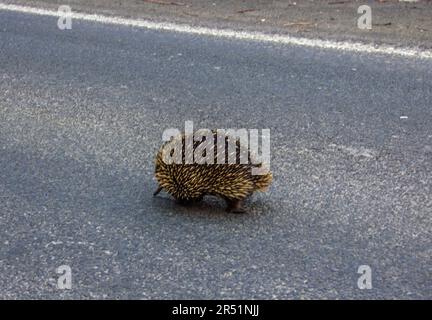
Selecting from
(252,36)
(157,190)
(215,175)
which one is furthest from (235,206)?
(252,36)

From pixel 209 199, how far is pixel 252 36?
14.5 ft

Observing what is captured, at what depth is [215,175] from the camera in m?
5.35

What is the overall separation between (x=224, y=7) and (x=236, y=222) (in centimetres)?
654

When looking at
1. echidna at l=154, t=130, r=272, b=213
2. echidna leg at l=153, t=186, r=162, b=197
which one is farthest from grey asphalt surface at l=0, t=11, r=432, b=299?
echidna at l=154, t=130, r=272, b=213

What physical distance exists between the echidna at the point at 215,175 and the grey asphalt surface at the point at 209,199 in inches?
6.2

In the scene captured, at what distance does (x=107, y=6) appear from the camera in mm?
11695

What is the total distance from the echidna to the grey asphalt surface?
159 millimetres

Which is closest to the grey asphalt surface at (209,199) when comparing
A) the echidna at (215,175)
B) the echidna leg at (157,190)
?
the echidna leg at (157,190)

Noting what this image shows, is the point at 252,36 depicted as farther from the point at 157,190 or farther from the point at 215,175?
the point at 215,175

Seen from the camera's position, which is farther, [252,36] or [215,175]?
[252,36]

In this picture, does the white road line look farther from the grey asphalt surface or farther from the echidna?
the echidna

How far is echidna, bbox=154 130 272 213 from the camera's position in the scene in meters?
5.32
